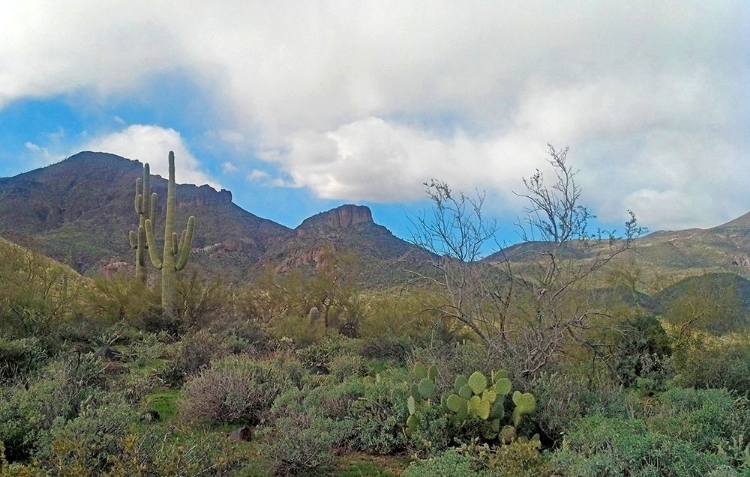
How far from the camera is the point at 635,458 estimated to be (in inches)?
187

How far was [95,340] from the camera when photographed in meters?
14.1

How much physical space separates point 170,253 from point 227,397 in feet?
41.7

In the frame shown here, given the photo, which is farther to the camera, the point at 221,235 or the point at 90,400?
the point at 221,235

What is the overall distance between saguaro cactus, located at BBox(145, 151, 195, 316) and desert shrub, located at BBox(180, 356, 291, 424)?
1086 centimetres

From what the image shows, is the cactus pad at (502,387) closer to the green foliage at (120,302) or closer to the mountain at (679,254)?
the mountain at (679,254)

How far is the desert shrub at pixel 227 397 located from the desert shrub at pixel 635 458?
4.58 m

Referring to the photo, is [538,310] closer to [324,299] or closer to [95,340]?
[95,340]

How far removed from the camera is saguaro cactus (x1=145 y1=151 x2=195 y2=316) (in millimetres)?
18734

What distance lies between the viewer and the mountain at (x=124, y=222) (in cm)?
4769

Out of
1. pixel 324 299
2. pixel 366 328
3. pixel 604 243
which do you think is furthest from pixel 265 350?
pixel 604 243

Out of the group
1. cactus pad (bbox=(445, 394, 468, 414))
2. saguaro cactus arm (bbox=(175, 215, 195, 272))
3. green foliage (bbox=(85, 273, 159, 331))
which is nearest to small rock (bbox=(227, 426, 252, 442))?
cactus pad (bbox=(445, 394, 468, 414))

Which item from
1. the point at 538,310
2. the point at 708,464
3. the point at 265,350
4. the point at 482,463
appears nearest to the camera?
the point at 708,464

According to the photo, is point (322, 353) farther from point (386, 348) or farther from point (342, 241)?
point (342, 241)

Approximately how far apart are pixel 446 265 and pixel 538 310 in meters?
1.65
